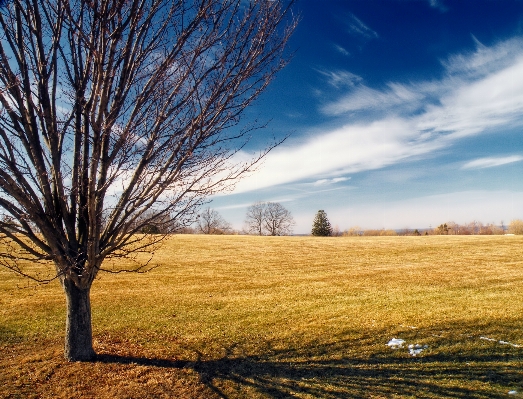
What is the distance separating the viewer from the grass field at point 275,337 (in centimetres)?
552

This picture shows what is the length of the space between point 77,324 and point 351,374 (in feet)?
16.2

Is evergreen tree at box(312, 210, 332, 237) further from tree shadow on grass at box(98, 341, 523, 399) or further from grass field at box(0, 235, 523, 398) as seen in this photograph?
tree shadow on grass at box(98, 341, 523, 399)

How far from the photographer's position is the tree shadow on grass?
5.30m

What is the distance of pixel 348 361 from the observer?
6523 mm

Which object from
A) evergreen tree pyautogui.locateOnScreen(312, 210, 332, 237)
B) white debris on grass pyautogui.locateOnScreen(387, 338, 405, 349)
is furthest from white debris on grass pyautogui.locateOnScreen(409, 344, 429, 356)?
evergreen tree pyautogui.locateOnScreen(312, 210, 332, 237)

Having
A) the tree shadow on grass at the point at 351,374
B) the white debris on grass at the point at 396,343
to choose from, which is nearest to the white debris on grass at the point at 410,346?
the white debris on grass at the point at 396,343

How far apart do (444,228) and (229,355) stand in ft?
248

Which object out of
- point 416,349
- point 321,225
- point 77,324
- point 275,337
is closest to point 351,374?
point 416,349

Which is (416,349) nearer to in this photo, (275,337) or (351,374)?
(351,374)

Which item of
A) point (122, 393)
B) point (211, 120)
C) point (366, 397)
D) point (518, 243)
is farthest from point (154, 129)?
point (518, 243)

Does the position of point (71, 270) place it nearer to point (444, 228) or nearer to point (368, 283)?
point (368, 283)

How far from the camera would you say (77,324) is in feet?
20.6

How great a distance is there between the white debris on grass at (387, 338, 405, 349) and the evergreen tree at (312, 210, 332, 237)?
60.2m

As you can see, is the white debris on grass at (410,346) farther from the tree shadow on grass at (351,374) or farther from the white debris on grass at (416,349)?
the tree shadow on grass at (351,374)
